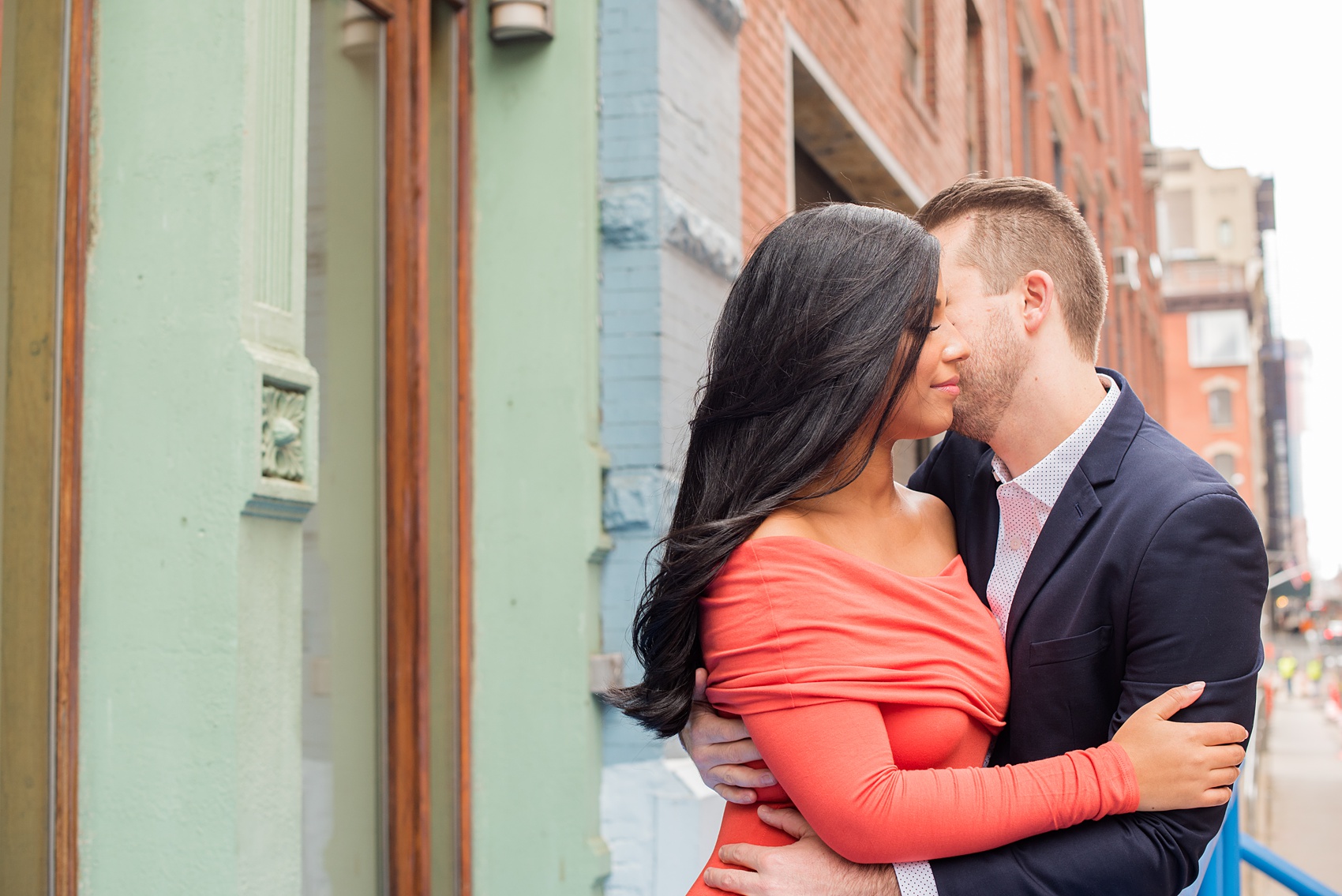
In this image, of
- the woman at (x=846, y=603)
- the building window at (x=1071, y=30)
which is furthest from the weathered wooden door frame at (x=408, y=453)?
the building window at (x=1071, y=30)

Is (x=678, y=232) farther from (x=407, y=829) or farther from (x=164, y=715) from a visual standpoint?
(x=164, y=715)

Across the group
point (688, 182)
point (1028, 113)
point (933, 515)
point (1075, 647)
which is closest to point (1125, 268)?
point (1028, 113)

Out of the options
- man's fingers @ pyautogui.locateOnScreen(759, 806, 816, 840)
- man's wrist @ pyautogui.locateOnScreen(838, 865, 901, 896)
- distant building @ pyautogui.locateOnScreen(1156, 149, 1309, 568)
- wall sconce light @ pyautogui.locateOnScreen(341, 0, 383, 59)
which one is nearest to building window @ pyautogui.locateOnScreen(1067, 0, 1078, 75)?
wall sconce light @ pyautogui.locateOnScreen(341, 0, 383, 59)

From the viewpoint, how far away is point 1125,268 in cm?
2234

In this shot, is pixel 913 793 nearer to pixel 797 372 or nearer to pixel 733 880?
pixel 733 880

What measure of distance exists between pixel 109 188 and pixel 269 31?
59 centimetres

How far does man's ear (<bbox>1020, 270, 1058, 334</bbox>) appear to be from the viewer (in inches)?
97.8

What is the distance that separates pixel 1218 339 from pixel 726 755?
7771 centimetres

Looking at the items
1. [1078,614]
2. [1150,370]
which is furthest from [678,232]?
[1150,370]

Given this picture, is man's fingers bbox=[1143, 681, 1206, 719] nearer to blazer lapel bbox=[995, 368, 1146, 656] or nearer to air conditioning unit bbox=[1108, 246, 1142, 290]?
blazer lapel bbox=[995, 368, 1146, 656]

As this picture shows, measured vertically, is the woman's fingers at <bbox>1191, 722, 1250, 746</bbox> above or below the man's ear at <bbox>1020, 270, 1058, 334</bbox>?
below

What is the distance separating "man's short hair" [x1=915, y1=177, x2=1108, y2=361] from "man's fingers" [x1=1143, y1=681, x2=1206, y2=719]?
784 millimetres

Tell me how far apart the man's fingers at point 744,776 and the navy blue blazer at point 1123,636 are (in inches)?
13.5

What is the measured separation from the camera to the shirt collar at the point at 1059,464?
2.38 meters
